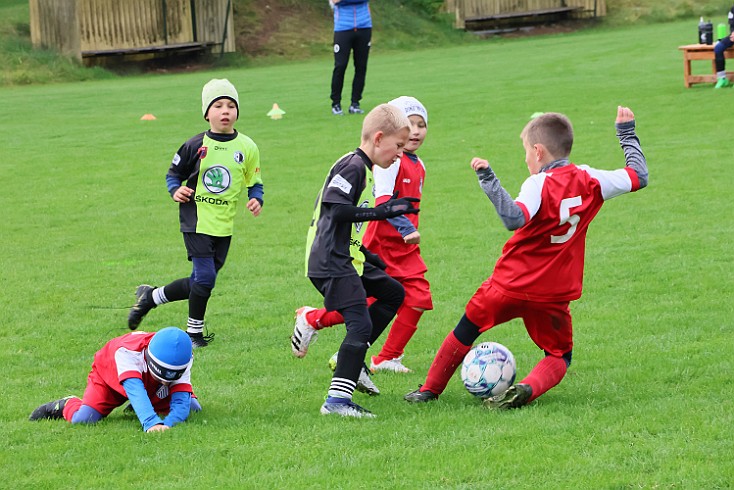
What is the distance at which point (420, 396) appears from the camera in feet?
20.2

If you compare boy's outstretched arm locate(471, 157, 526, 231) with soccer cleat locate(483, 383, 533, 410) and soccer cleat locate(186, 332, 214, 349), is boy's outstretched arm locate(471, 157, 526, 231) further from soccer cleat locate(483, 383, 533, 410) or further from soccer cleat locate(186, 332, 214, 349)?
soccer cleat locate(186, 332, 214, 349)

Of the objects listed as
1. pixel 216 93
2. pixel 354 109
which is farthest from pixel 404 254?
pixel 354 109

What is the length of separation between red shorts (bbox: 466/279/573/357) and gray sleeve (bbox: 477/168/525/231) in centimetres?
57

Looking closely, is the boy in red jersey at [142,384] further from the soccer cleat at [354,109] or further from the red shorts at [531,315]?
the soccer cleat at [354,109]

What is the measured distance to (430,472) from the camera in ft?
16.0

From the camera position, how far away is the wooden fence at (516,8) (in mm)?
Answer: 39906

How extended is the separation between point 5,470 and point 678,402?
3.39 m

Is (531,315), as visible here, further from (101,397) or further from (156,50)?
(156,50)

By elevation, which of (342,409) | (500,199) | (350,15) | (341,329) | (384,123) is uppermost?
(384,123)

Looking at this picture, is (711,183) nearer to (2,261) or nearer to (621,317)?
(621,317)

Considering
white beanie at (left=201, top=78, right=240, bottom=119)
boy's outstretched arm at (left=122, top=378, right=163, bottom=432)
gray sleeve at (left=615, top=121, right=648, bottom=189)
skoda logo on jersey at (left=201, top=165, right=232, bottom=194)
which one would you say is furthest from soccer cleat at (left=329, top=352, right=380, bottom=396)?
white beanie at (left=201, top=78, right=240, bottom=119)

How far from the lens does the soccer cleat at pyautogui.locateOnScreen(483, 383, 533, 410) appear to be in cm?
584

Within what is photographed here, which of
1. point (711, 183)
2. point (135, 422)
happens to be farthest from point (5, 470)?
point (711, 183)

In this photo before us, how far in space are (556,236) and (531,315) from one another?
0.49 meters
